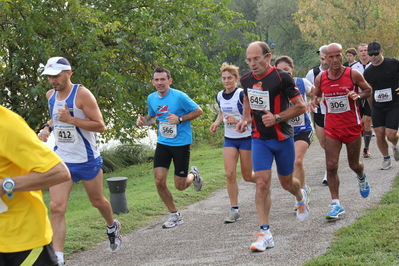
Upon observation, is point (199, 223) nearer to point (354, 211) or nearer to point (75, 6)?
point (354, 211)

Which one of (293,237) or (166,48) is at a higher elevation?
(166,48)

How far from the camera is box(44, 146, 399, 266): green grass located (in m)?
5.28

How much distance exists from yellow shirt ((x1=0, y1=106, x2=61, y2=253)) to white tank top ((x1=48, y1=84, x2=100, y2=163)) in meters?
2.89

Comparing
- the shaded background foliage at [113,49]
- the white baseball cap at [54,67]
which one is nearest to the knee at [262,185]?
the white baseball cap at [54,67]

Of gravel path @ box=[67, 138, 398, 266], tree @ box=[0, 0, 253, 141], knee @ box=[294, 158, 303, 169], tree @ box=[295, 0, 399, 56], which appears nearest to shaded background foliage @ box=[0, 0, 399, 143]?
tree @ box=[0, 0, 253, 141]

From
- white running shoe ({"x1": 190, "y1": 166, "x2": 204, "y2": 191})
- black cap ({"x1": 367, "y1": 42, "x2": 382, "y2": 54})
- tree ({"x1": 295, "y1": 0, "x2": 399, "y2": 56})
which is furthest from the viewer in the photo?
tree ({"x1": 295, "y1": 0, "x2": 399, "y2": 56})

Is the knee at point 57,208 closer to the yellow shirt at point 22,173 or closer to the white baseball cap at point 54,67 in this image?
the white baseball cap at point 54,67

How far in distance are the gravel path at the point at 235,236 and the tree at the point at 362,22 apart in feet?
79.8

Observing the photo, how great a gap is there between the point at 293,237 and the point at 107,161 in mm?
12853

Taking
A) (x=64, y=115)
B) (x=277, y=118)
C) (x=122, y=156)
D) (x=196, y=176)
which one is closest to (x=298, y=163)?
(x=196, y=176)

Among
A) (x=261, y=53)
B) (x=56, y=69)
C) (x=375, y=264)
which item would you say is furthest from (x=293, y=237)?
(x=56, y=69)

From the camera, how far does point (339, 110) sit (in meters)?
7.39

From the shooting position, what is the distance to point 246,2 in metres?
64.8

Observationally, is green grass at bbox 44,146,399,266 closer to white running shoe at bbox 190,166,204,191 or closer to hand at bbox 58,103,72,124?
white running shoe at bbox 190,166,204,191
